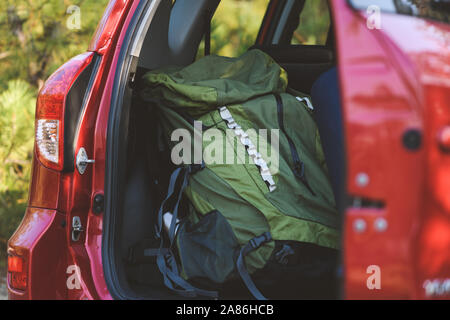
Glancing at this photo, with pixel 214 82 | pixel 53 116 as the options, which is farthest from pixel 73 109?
pixel 214 82

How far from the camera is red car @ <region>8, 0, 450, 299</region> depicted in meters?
1.24

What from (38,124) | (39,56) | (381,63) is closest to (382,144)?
(381,63)

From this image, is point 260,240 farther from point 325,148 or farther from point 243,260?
point 325,148

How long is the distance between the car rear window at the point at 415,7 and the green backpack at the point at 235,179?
66 centimetres

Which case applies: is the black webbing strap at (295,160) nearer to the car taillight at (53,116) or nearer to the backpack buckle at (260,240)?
the backpack buckle at (260,240)

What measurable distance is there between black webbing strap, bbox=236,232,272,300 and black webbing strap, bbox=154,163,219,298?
3.9 inches

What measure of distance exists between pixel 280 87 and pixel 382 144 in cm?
96

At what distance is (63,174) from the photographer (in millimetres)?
1801

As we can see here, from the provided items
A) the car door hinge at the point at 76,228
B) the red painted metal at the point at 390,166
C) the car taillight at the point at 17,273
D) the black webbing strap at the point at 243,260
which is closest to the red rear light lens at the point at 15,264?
the car taillight at the point at 17,273

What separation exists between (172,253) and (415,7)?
103 cm

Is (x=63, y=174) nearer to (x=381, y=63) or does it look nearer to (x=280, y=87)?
(x=280, y=87)

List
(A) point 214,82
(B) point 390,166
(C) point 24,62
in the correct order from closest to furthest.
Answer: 1. (B) point 390,166
2. (A) point 214,82
3. (C) point 24,62

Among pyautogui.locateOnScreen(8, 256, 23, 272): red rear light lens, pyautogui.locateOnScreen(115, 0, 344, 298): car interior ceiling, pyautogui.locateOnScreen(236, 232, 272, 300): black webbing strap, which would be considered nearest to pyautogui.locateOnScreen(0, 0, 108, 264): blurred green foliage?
pyautogui.locateOnScreen(115, 0, 344, 298): car interior ceiling

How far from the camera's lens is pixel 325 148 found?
1.99 m
